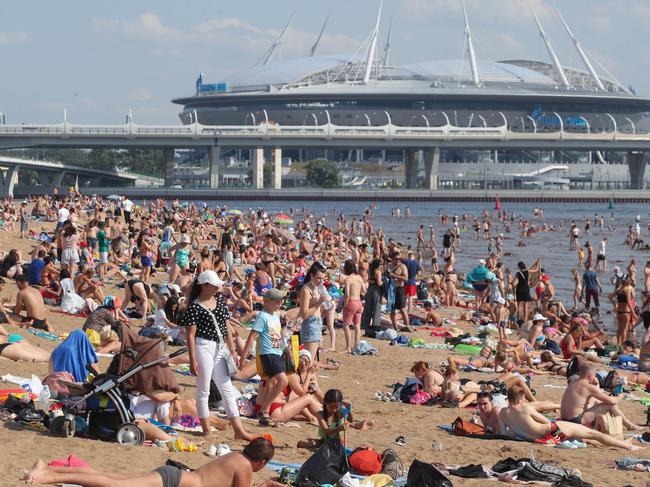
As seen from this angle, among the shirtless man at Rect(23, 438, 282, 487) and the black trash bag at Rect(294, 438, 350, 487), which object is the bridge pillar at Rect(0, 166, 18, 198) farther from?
the shirtless man at Rect(23, 438, 282, 487)

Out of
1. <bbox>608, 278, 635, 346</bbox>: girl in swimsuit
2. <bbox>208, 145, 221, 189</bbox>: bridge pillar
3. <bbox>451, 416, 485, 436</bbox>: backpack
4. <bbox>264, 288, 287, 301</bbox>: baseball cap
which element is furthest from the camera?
<bbox>208, 145, 221, 189</bbox>: bridge pillar

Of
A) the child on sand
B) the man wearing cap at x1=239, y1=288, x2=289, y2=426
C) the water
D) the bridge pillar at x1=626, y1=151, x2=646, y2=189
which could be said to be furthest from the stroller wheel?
the bridge pillar at x1=626, y1=151, x2=646, y2=189

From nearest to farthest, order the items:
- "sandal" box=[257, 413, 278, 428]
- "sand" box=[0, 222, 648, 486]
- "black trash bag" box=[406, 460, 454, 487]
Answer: "black trash bag" box=[406, 460, 454, 487]
"sand" box=[0, 222, 648, 486]
"sandal" box=[257, 413, 278, 428]

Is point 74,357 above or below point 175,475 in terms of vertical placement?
above

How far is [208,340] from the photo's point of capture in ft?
31.5

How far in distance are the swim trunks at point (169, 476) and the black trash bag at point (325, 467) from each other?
1410 mm

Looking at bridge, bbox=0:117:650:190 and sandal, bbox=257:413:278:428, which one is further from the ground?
bridge, bbox=0:117:650:190

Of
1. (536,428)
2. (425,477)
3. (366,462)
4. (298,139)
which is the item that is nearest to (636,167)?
(298,139)

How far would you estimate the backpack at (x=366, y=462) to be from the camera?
9148 millimetres

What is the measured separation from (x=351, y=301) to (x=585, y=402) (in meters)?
4.86

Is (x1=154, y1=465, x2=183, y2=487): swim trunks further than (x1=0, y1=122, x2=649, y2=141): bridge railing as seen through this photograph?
No

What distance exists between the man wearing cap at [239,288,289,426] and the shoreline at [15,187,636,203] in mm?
95184

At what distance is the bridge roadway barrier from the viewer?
108 m

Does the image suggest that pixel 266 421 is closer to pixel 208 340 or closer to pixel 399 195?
pixel 208 340
